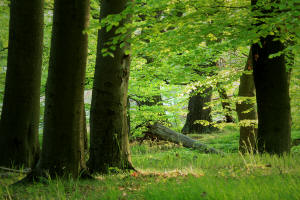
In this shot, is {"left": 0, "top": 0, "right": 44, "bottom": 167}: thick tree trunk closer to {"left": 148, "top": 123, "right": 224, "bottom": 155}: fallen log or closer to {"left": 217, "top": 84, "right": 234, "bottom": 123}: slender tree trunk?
{"left": 217, "top": 84, "right": 234, "bottom": 123}: slender tree trunk

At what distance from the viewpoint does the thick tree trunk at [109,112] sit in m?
4.57

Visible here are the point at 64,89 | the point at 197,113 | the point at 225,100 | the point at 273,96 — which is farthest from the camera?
the point at 197,113

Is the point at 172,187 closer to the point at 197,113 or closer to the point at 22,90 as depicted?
the point at 22,90

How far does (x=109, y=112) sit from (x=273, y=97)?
12.7 ft

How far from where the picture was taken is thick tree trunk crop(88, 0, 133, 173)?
4.57m

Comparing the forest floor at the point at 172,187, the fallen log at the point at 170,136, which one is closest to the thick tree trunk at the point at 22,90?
the forest floor at the point at 172,187

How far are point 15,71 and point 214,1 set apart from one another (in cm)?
410

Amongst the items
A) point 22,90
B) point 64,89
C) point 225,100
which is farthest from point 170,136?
point 64,89

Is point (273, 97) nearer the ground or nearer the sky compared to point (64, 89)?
nearer the sky

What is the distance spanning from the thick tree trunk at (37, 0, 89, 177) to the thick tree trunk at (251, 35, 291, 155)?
428 cm

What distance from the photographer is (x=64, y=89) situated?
3984mm

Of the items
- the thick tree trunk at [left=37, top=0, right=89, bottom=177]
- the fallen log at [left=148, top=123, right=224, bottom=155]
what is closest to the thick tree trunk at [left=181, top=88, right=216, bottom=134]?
the fallen log at [left=148, top=123, right=224, bottom=155]

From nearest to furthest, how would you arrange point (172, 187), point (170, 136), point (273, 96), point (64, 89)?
point (172, 187)
point (64, 89)
point (273, 96)
point (170, 136)

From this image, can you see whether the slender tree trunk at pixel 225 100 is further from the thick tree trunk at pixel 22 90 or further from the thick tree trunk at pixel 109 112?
the thick tree trunk at pixel 22 90
